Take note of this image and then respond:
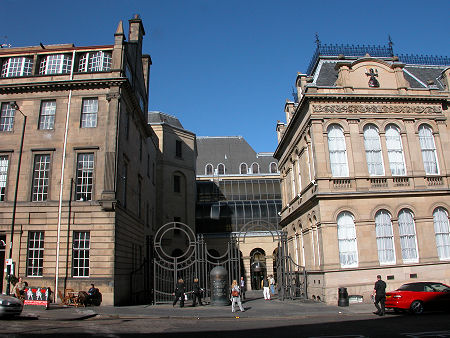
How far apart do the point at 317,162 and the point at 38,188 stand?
58.3 ft

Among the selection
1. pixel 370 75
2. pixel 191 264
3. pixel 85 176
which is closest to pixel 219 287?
pixel 191 264

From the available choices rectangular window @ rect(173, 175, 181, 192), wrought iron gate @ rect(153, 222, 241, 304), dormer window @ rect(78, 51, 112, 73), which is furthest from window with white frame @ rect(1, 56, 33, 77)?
rectangular window @ rect(173, 175, 181, 192)

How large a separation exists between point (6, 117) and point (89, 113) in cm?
569

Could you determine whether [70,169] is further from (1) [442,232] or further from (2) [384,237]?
(1) [442,232]

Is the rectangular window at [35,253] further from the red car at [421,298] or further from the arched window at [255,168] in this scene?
the arched window at [255,168]

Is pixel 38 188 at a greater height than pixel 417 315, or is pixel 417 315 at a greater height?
pixel 38 188

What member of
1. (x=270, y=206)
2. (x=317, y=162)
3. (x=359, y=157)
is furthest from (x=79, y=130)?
(x=270, y=206)

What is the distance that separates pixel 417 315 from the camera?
55.2 ft

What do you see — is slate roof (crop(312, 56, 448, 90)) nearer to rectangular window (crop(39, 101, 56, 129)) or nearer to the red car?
the red car

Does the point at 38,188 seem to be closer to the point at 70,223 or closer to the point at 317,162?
the point at 70,223

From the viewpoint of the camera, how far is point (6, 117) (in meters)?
24.9

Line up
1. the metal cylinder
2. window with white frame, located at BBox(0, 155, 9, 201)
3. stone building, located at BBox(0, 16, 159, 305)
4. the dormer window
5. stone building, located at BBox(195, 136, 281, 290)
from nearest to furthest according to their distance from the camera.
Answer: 1. stone building, located at BBox(0, 16, 159, 305)
2. the metal cylinder
3. window with white frame, located at BBox(0, 155, 9, 201)
4. the dormer window
5. stone building, located at BBox(195, 136, 281, 290)

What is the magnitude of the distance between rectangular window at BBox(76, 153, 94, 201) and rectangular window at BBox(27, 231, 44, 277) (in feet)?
10.6

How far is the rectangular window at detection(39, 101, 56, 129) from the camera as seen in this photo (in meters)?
24.4
